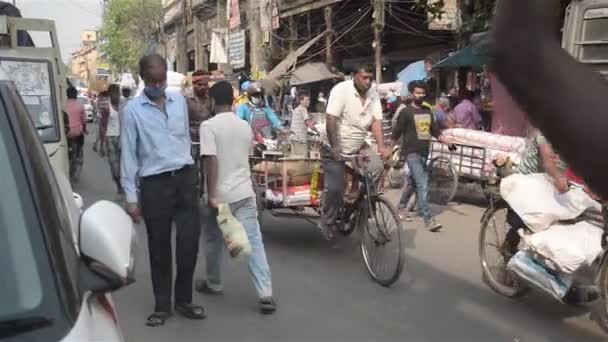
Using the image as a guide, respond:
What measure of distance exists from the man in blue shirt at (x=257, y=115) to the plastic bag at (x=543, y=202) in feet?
16.2

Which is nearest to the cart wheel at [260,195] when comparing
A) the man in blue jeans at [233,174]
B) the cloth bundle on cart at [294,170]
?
the cloth bundle on cart at [294,170]

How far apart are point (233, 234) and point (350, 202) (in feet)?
6.48

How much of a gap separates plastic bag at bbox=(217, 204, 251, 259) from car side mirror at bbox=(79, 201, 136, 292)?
269 centimetres

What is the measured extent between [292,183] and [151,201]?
2.47 metres

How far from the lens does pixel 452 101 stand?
1489 cm

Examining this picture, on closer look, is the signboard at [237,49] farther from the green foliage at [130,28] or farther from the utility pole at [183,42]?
the green foliage at [130,28]

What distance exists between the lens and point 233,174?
5281 mm

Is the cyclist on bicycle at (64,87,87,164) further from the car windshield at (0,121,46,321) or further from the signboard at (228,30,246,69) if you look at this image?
the signboard at (228,30,246,69)

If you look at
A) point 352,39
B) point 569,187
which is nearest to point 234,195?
point 569,187

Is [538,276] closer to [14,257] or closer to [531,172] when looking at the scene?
[531,172]

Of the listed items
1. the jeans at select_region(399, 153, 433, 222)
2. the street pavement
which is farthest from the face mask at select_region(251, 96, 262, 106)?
the street pavement

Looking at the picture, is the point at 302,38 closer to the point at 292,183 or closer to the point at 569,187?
the point at 292,183

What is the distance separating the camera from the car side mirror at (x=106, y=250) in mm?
2188

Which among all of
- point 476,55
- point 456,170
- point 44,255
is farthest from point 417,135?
→ point 476,55
